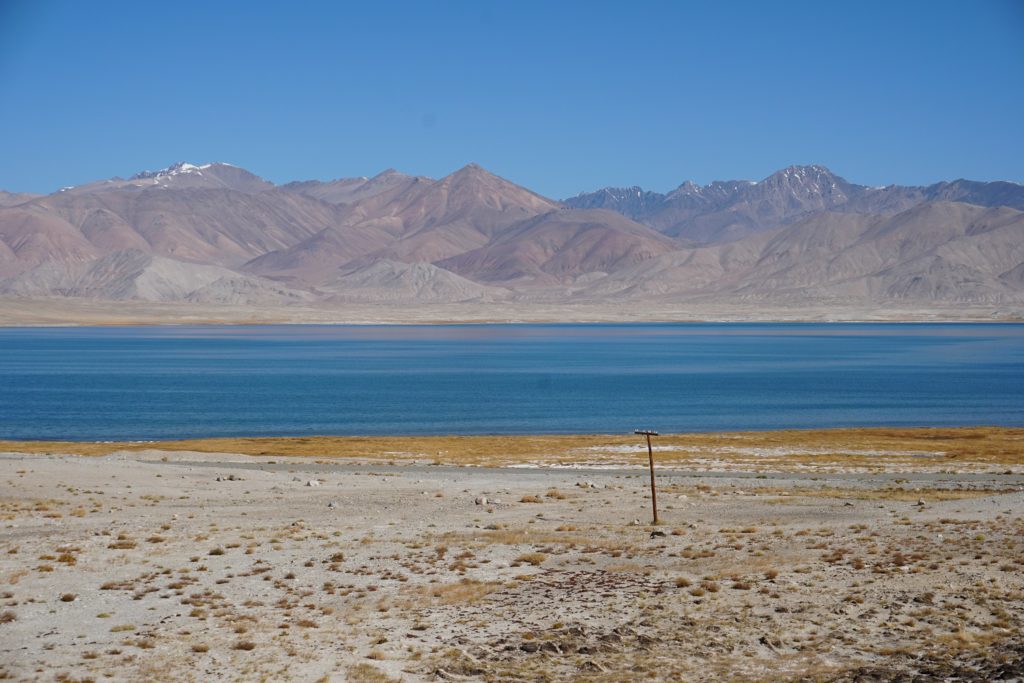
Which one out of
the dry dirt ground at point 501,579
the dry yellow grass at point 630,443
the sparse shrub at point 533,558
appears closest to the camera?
the dry dirt ground at point 501,579

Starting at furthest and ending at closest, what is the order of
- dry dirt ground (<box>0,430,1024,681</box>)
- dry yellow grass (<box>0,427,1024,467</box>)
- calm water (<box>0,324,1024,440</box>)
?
calm water (<box>0,324,1024,440</box>)
dry yellow grass (<box>0,427,1024,467</box>)
dry dirt ground (<box>0,430,1024,681</box>)

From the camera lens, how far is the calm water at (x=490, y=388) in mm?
58531

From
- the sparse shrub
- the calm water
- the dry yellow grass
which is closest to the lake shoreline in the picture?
the dry yellow grass

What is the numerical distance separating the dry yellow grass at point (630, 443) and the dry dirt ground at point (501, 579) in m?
8.90

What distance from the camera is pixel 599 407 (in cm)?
6681

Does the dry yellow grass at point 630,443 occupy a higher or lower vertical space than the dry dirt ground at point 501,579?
lower

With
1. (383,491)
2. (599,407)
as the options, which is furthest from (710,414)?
(383,491)

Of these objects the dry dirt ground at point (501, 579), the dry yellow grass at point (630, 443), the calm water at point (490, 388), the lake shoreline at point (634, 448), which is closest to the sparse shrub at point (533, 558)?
the dry dirt ground at point (501, 579)

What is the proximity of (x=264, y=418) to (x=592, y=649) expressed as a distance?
162 feet

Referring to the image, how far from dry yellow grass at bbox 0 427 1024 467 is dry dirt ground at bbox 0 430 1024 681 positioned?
8.90 meters

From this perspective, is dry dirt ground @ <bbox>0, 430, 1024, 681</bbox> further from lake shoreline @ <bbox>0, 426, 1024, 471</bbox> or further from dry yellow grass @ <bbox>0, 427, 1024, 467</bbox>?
dry yellow grass @ <bbox>0, 427, 1024, 467</bbox>

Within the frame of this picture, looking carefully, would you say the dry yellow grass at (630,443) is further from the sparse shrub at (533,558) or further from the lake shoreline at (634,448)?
the sparse shrub at (533,558)

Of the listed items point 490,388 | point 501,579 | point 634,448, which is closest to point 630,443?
point 634,448

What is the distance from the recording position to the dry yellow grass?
40.2 m
